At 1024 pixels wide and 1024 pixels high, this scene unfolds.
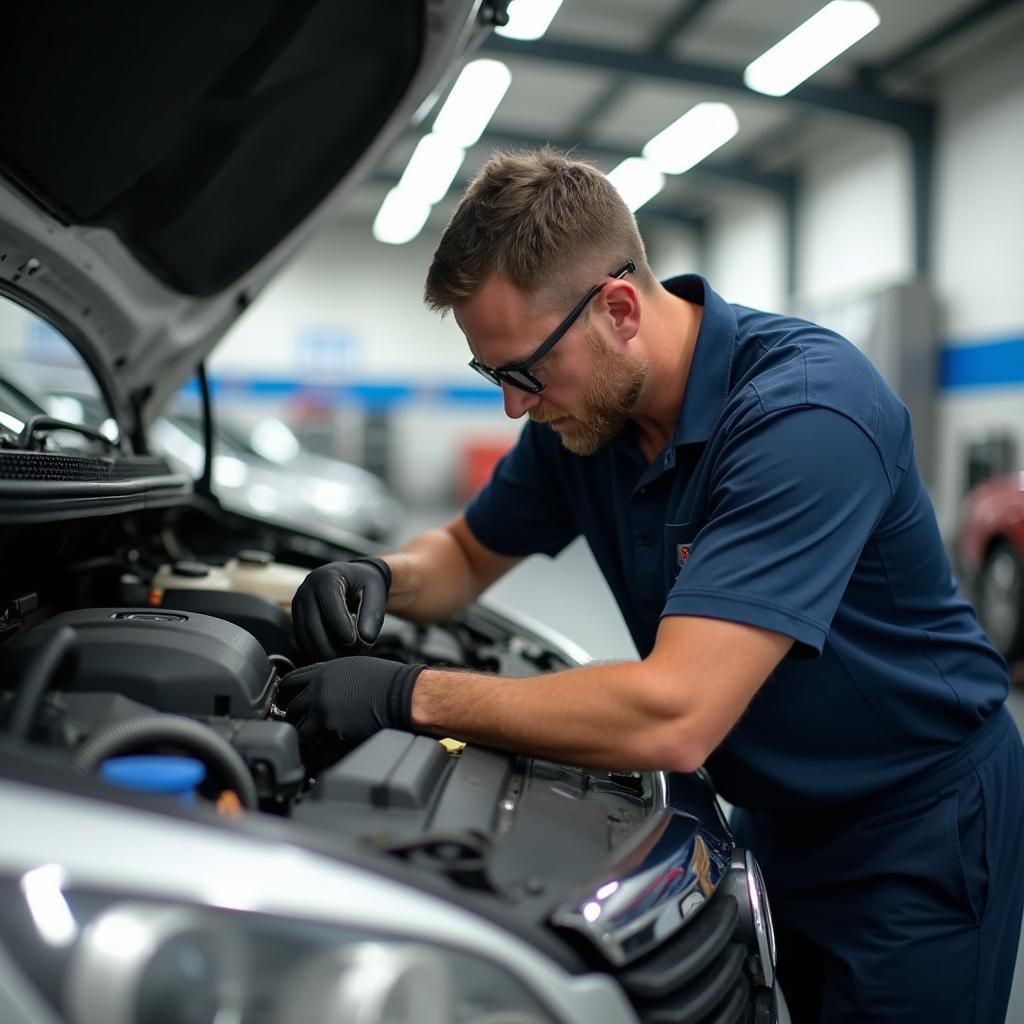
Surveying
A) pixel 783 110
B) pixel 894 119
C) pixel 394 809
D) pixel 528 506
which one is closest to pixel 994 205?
pixel 894 119

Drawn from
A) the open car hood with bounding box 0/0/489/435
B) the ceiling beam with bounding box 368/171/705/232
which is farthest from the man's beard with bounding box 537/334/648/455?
the ceiling beam with bounding box 368/171/705/232

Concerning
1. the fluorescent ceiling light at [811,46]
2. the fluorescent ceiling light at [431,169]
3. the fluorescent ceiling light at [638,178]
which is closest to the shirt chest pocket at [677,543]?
the fluorescent ceiling light at [811,46]

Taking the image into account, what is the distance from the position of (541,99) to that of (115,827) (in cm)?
938

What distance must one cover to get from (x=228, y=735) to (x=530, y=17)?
20.5ft

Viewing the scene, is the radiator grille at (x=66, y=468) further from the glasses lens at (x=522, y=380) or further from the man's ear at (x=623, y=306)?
the man's ear at (x=623, y=306)

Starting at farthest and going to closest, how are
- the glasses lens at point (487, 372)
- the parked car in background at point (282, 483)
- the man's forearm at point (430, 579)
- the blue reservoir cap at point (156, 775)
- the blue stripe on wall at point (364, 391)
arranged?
1. the blue stripe on wall at point (364, 391)
2. the parked car in background at point (282, 483)
3. the man's forearm at point (430, 579)
4. the glasses lens at point (487, 372)
5. the blue reservoir cap at point (156, 775)

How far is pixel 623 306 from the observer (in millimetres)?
1314

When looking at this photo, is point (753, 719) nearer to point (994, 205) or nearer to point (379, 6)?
point (379, 6)

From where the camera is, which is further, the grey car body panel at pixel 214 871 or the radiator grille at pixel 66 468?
the radiator grille at pixel 66 468

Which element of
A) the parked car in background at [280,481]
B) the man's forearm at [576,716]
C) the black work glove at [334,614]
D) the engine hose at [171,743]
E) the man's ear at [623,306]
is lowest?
the parked car in background at [280,481]

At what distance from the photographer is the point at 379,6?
1.37m

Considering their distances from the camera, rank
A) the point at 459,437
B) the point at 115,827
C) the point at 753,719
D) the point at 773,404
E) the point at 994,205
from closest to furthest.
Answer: the point at 115,827 < the point at 773,404 < the point at 753,719 < the point at 994,205 < the point at 459,437

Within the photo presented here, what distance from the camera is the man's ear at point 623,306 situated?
129 cm

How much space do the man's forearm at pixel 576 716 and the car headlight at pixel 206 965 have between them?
0.38 m
